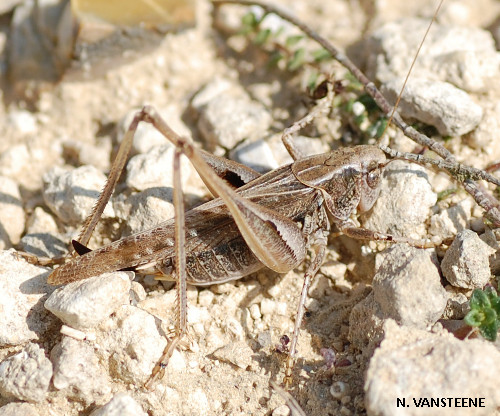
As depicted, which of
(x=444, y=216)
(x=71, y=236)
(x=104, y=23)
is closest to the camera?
(x=444, y=216)

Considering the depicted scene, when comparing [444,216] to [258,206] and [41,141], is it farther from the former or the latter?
[41,141]

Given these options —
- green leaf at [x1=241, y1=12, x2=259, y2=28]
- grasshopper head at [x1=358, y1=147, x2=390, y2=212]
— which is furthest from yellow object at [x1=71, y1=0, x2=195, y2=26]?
grasshopper head at [x1=358, y1=147, x2=390, y2=212]

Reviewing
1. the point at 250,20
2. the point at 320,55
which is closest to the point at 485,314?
the point at 320,55

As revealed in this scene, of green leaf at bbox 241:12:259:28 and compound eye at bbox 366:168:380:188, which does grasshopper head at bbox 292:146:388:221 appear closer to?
compound eye at bbox 366:168:380:188

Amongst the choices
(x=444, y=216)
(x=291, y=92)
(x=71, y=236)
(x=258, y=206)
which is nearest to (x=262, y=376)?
(x=258, y=206)

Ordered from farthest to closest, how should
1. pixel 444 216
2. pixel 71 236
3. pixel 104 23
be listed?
pixel 104 23 → pixel 71 236 → pixel 444 216

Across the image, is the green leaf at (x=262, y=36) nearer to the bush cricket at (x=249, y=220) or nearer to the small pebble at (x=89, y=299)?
the bush cricket at (x=249, y=220)
